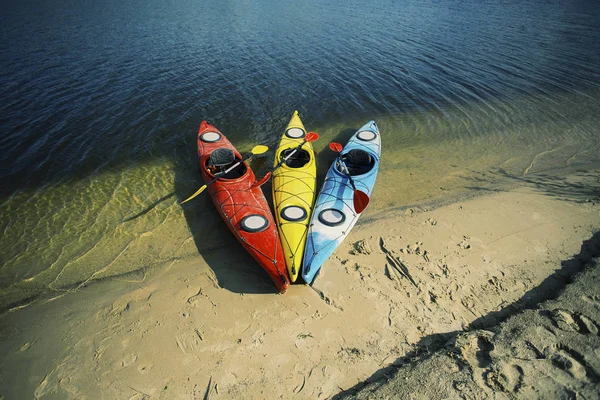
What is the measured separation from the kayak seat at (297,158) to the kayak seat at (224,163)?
140 centimetres

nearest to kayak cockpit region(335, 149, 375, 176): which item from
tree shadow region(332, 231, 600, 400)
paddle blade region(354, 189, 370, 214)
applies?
paddle blade region(354, 189, 370, 214)

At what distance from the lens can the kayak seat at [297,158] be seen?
9.63 meters

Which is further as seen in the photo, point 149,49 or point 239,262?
point 149,49

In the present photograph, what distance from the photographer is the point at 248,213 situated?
7.80m

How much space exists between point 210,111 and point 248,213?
7919 millimetres

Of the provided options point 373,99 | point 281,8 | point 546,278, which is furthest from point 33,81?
point 281,8

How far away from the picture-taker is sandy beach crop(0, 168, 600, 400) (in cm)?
474

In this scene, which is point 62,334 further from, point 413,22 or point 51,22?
point 413,22

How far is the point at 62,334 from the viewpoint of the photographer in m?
6.12

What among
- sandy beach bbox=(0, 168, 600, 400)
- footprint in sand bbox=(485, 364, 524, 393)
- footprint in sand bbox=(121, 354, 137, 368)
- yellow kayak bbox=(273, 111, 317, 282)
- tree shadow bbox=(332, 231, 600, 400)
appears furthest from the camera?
yellow kayak bbox=(273, 111, 317, 282)

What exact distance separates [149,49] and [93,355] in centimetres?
1937

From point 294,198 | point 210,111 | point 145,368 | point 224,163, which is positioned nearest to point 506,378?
point 294,198

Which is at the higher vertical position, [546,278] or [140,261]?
[546,278]

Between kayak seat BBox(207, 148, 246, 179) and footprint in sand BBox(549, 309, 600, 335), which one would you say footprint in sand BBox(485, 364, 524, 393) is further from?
kayak seat BBox(207, 148, 246, 179)
